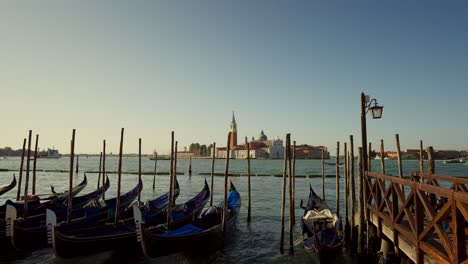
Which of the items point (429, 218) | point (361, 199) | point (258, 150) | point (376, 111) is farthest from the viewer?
point (258, 150)

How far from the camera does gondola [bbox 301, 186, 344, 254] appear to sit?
805 centimetres

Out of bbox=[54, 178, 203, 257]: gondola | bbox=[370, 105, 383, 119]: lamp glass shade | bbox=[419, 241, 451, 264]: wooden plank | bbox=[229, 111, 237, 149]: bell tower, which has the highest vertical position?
bbox=[229, 111, 237, 149]: bell tower

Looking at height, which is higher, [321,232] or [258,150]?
[258,150]

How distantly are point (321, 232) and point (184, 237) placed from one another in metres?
3.80

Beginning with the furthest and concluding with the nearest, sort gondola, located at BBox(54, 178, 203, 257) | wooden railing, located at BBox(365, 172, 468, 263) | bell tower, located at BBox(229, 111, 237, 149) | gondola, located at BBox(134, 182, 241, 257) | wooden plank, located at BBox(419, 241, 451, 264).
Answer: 1. bell tower, located at BBox(229, 111, 237, 149)
2. gondola, located at BBox(54, 178, 203, 257)
3. gondola, located at BBox(134, 182, 241, 257)
4. wooden plank, located at BBox(419, 241, 451, 264)
5. wooden railing, located at BBox(365, 172, 468, 263)

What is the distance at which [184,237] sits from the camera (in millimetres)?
8680

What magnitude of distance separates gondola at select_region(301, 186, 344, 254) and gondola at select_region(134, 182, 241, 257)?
273cm

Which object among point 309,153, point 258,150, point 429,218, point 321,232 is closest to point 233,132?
point 258,150

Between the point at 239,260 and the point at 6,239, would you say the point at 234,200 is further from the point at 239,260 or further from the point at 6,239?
the point at 6,239

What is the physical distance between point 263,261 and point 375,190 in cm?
371

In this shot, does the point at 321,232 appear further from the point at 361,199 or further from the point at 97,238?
the point at 97,238

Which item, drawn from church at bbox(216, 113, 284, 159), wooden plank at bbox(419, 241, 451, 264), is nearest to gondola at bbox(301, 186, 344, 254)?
wooden plank at bbox(419, 241, 451, 264)

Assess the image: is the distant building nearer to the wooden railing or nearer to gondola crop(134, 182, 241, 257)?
gondola crop(134, 182, 241, 257)

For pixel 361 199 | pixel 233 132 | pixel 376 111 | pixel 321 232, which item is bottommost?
pixel 321 232
